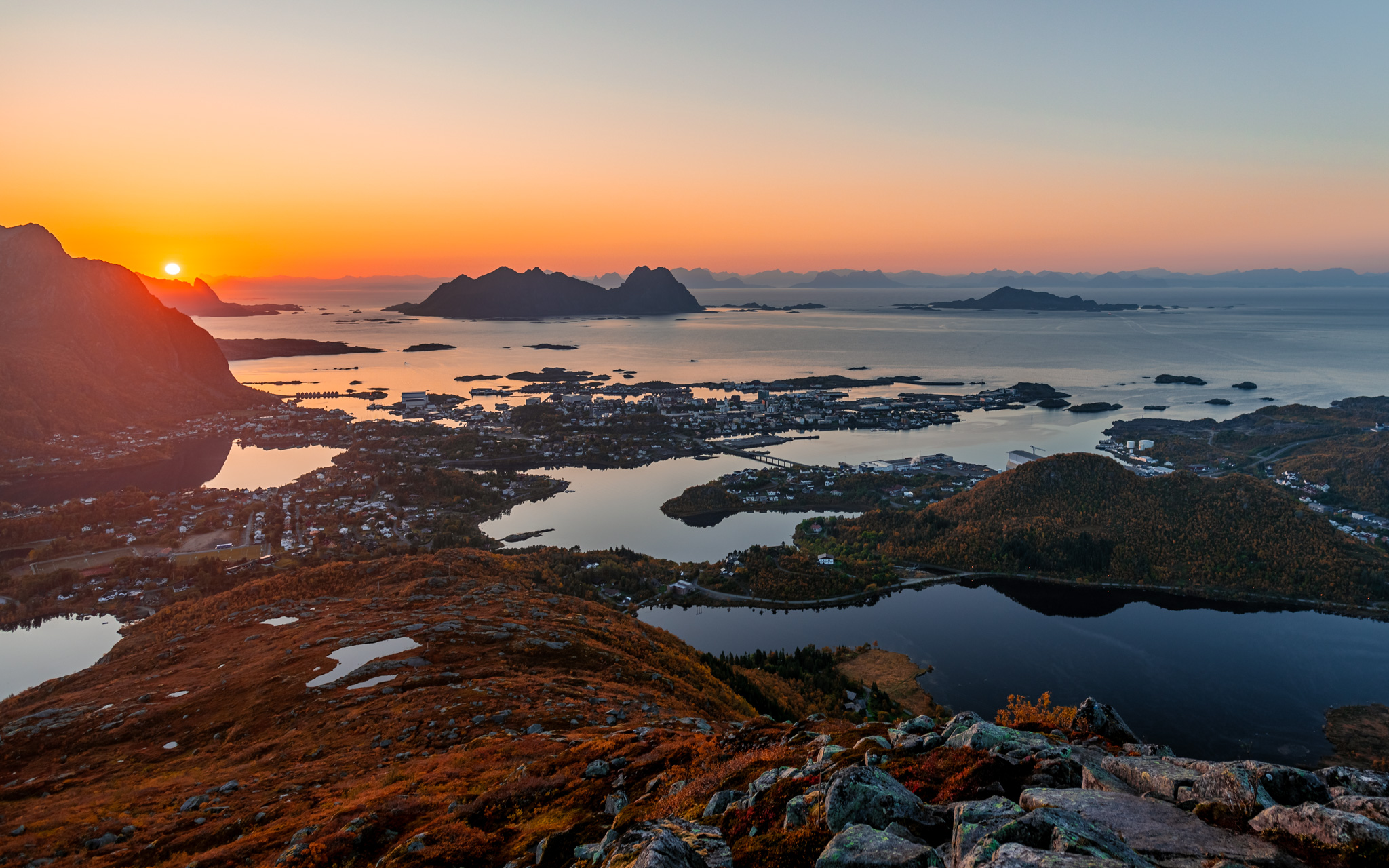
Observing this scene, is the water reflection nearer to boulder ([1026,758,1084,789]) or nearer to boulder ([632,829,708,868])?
boulder ([1026,758,1084,789])

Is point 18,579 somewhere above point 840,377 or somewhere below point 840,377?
below

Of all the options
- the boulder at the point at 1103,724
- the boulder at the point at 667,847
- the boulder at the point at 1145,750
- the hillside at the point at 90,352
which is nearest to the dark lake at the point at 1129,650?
the boulder at the point at 1103,724

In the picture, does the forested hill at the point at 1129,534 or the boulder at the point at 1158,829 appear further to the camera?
the forested hill at the point at 1129,534

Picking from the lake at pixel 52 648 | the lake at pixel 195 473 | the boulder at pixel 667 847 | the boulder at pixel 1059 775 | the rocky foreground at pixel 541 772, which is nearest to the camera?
the rocky foreground at pixel 541 772

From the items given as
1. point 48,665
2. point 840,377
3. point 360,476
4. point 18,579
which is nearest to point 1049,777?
point 48,665

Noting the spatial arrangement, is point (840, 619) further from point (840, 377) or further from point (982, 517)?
point (840, 377)

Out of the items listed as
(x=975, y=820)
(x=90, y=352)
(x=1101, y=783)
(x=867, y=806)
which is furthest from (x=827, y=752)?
(x=90, y=352)

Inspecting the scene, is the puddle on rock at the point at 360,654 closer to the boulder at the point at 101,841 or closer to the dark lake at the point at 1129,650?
the boulder at the point at 101,841
